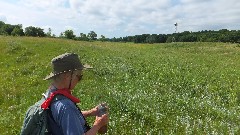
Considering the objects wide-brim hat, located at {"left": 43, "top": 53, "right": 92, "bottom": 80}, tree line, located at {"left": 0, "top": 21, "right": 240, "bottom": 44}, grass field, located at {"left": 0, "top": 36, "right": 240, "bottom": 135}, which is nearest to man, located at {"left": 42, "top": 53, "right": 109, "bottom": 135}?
wide-brim hat, located at {"left": 43, "top": 53, "right": 92, "bottom": 80}

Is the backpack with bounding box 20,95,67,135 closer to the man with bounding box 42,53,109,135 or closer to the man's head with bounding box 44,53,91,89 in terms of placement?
the man with bounding box 42,53,109,135

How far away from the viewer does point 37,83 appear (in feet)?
67.1

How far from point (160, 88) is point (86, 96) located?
13.9 ft

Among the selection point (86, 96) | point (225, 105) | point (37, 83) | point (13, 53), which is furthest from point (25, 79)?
point (13, 53)

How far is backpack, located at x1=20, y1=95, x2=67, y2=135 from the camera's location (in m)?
4.74

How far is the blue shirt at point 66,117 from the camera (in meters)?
4.56

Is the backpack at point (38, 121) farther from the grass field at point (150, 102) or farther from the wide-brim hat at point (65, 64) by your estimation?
the grass field at point (150, 102)

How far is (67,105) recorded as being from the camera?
4629 millimetres

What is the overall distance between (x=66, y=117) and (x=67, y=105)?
0.17 m

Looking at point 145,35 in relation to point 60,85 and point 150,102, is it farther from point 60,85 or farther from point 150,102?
point 60,85

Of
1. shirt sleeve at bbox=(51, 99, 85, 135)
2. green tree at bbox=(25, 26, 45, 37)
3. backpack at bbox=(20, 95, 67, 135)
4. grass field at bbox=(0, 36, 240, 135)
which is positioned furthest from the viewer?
green tree at bbox=(25, 26, 45, 37)

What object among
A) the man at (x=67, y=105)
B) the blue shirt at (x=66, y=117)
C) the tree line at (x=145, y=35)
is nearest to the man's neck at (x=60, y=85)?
the man at (x=67, y=105)

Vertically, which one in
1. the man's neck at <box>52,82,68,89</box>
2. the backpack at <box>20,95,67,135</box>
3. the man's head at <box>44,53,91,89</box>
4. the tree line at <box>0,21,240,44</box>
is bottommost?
the tree line at <box>0,21,240,44</box>

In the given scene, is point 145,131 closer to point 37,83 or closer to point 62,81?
point 62,81
